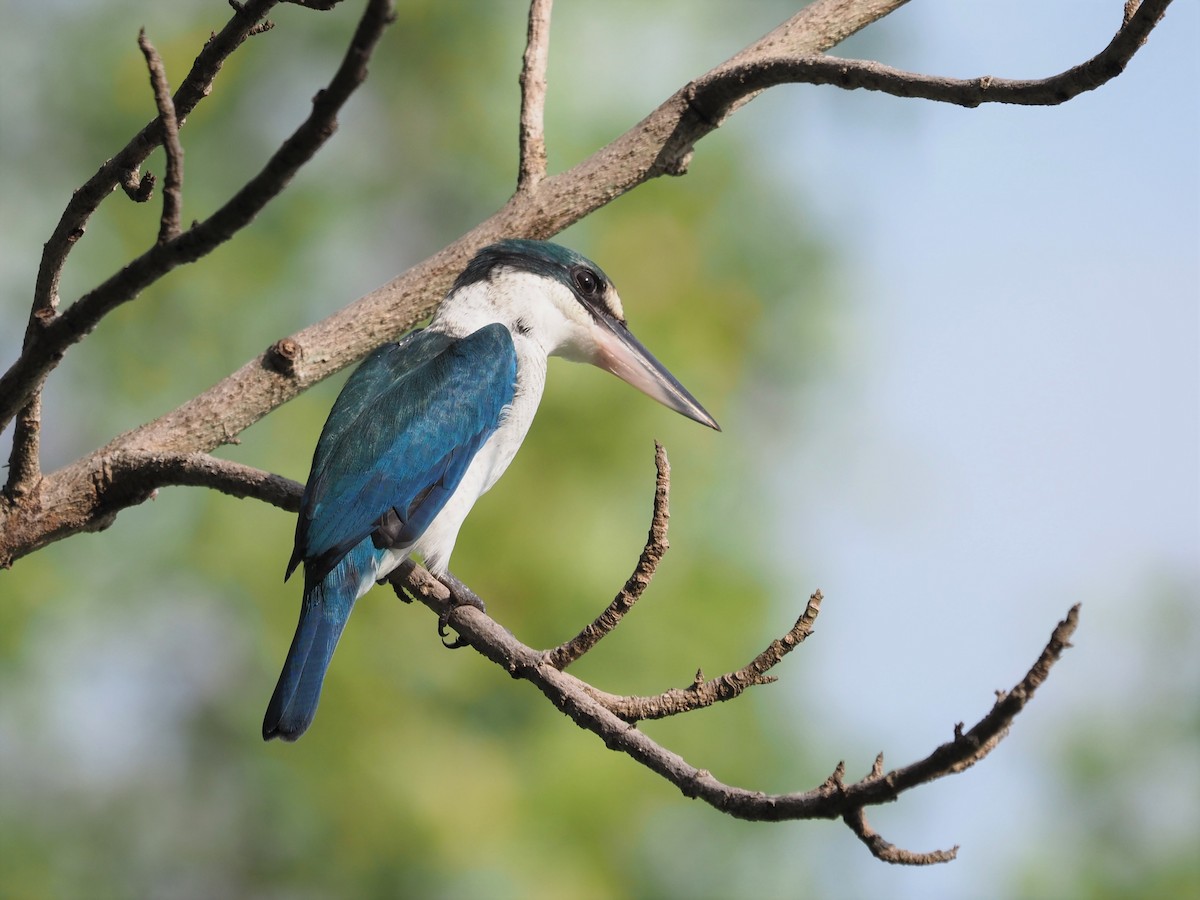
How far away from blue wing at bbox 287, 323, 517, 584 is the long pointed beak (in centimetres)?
40

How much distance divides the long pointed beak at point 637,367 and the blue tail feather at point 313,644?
1.14 m

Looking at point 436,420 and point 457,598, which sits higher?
point 436,420

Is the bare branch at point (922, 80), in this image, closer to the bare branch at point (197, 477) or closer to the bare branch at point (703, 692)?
the bare branch at point (703, 692)

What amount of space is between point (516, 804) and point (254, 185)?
15.6 ft

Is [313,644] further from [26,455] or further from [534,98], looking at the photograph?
[534,98]

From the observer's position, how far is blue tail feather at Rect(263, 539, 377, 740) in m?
2.62

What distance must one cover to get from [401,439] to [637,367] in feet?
3.04

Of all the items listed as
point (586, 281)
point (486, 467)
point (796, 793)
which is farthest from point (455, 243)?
point (796, 793)

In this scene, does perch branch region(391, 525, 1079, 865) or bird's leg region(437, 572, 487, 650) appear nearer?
perch branch region(391, 525, 1079, 865)

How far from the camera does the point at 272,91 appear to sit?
8750 mm

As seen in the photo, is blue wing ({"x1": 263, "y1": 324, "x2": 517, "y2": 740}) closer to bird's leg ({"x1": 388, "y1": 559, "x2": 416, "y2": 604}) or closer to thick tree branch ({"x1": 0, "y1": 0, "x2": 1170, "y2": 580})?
bird's leg ({"x1": 388, "y1": 559, "x2": 416, "y2": 604})

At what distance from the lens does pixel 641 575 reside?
2061mm

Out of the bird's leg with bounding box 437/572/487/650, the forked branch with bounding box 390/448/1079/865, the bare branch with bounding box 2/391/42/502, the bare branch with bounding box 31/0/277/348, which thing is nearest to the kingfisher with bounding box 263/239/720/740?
the bird's leg with bounding box 437/572/487/650

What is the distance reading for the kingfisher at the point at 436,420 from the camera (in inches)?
114
